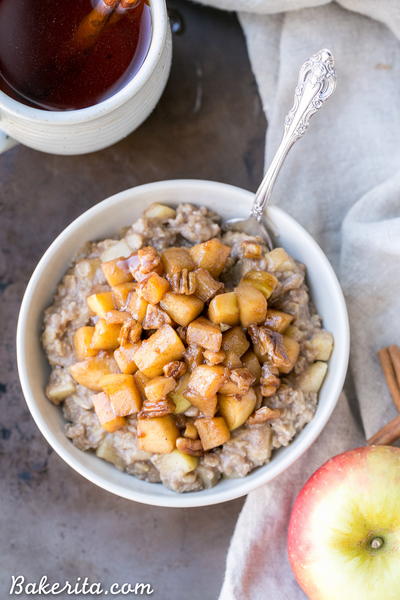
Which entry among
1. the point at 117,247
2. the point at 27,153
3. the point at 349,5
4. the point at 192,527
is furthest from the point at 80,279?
the point at 349,5

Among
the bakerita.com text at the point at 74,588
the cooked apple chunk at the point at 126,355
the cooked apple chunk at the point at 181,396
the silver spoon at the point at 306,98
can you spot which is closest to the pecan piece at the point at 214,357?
the cooked apple chunk at the point at 181,396

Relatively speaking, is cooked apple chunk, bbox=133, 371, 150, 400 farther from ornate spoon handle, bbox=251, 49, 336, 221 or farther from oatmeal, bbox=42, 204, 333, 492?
ornate spoon handle, bbox=251, 49, 336, 221

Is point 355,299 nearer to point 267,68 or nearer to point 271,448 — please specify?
point 271,448

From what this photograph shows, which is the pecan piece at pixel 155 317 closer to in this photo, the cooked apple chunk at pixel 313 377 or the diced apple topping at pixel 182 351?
the diced apple topping at pixel 182 351

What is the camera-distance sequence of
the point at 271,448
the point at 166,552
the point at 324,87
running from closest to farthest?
1. the point at 324,87
2. the point at 271,448
3. the point at 166,552

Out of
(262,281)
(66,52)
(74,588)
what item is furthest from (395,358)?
(66,52)

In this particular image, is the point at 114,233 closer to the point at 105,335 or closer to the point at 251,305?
the point at 105,335
